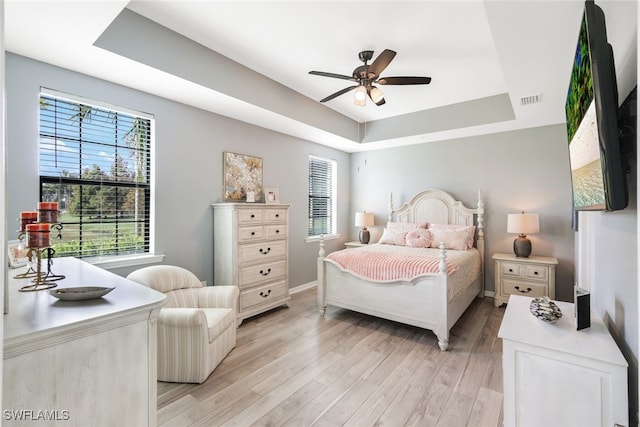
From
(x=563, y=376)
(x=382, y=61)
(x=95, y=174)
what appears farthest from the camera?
(x=95, y=174)

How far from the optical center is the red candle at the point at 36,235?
128cm

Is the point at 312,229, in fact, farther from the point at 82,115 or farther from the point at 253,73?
the point at 82,115

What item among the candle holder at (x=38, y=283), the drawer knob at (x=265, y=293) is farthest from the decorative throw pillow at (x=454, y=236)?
the candle holder at (x=38, y=283)

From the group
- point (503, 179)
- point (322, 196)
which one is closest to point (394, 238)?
point (322, 196)

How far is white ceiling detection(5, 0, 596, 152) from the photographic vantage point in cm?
181

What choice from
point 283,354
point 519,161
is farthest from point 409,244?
point 283,354

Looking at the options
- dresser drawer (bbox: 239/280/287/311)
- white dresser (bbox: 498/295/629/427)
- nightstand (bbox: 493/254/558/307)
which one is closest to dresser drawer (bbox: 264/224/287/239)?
dresser drawer (bbox: 239/280/287/311)

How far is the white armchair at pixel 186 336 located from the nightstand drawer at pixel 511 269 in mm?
3493

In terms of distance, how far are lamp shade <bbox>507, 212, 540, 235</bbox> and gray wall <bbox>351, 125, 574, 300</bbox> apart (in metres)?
0.40

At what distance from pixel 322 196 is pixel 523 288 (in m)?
3.26

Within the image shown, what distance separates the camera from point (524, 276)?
3.73m

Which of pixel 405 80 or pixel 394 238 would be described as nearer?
pixel 405 80

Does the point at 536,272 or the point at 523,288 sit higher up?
the point at 536,272

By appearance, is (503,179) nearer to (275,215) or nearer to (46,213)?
(275,215)
